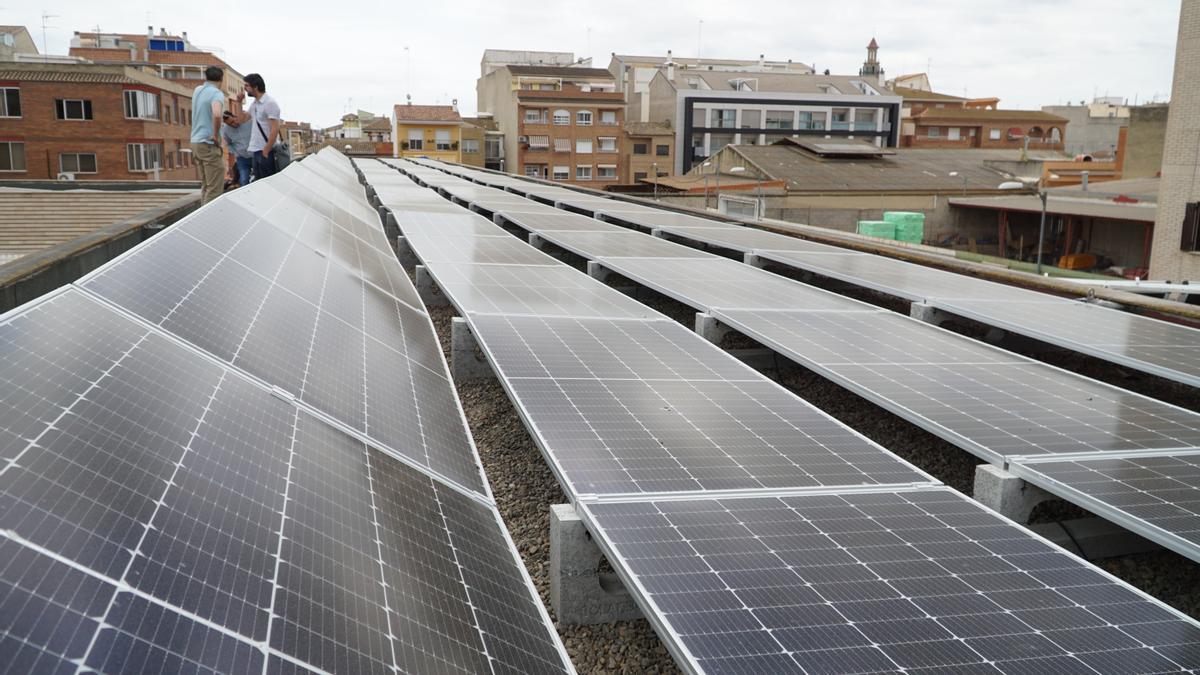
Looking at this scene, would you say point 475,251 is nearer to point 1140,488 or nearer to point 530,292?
point 530,292

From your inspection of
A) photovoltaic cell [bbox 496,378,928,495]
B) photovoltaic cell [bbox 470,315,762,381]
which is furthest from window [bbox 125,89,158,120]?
photovoltaic cell [bbox 496,378,928,495]

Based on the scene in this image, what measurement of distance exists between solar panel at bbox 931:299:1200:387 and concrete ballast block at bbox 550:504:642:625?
6.49 m

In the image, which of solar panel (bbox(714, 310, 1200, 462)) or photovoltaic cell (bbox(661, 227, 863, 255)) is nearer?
solar panel (bbox(714, 310, 1200, 462))

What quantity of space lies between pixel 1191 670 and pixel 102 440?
468cm

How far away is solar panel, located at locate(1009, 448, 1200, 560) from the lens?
5453 mm

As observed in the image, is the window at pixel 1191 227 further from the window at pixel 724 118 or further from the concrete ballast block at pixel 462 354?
the window at pixel 724 118

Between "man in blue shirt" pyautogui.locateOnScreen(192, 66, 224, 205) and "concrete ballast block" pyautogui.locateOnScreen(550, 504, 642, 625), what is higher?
"man in blue shirt" pyautogui.locateOnScreen(192, 66, 224, 205)

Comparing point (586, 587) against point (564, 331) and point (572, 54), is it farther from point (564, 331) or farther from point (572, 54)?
point (572, 54)

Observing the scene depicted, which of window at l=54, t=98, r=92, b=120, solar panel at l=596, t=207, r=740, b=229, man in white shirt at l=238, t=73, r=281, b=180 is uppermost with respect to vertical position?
window at l=54, t=98, r=92, b=120

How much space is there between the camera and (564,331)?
9570 millimetres

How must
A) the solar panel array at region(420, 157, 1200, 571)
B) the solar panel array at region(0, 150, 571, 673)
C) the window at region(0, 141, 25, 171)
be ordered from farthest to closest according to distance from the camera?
1. the window at region(0, 141, 25, 171)
2. the solar panel array at region(420, 157, 1200, 571)
3. the solar panel array at region(0, 150, 571, 673)

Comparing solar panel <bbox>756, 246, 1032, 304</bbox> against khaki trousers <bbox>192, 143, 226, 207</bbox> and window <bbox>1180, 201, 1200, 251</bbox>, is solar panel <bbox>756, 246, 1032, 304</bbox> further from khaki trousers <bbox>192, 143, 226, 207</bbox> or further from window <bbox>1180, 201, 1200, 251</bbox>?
window <bbox>1180, 201, 1200, 251</bbox>

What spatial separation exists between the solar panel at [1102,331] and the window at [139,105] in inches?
2250

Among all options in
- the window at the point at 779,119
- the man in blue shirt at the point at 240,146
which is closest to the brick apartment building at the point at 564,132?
the window at the point at 779,119
